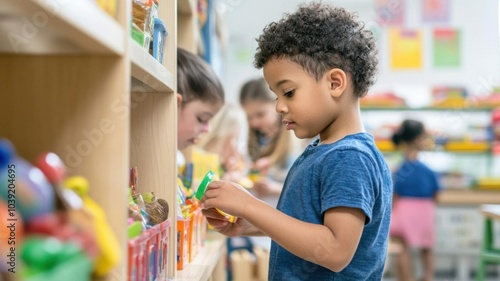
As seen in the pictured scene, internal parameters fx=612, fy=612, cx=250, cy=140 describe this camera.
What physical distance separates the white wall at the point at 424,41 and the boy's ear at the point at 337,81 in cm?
483

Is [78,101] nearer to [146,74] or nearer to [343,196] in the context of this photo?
[146,74]

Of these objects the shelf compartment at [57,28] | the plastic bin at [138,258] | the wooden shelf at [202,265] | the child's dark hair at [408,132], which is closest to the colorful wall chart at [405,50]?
the child's dark hair at [408,132]

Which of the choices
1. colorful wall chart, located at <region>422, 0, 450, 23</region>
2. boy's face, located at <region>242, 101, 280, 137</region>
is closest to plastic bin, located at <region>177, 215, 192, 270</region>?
boy's face, located at <region>242, 101, 280, 137</region>

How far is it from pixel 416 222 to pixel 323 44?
3681mm

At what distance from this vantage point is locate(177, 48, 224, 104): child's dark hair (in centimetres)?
172

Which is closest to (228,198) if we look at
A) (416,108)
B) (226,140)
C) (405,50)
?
(226,140)

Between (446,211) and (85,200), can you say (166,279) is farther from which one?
(446,211)

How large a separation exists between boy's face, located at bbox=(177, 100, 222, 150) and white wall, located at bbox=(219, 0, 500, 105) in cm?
432

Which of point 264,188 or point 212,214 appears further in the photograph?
point 264,188

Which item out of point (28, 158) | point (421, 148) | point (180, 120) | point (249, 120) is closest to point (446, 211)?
point (421, 148)

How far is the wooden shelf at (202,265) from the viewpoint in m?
1.27

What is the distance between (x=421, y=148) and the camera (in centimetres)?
484

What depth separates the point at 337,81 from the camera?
1.25 meters

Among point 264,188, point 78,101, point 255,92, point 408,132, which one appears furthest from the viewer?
point 408,132
